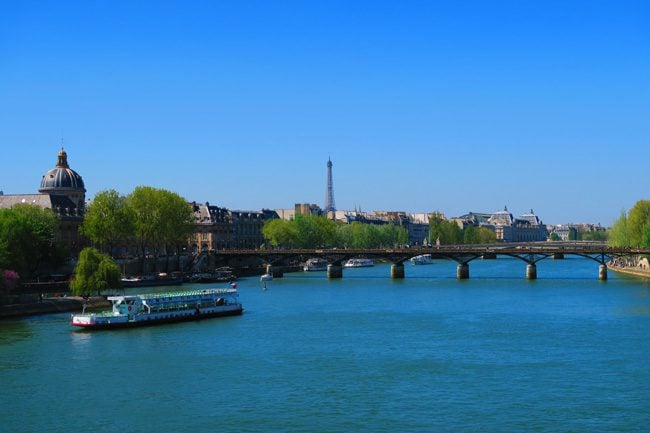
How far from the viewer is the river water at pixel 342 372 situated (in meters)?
30.7

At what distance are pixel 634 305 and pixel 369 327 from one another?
20819 mm

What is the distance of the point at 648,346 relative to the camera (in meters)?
44.5

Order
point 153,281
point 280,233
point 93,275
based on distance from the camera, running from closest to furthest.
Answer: point 93,275 < point 153,281 < point 280,233

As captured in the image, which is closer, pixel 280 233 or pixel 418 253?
pixel 418 253

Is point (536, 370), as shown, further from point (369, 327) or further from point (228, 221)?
point (228, 221)

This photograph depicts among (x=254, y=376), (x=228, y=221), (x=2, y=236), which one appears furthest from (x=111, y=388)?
(x=228, y=221)

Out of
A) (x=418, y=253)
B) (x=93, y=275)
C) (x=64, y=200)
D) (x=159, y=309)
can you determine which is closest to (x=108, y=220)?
(x=64, y=200)

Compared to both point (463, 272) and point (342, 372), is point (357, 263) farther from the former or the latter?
point (342, 372)

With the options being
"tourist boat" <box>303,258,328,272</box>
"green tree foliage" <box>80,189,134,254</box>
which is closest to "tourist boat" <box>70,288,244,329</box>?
"green tree foliage" <box>80,189,134,254</box>

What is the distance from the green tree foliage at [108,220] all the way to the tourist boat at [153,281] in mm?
5412

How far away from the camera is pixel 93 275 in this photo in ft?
216

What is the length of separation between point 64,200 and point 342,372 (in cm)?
7679

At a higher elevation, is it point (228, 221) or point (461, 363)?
point (228, 221)

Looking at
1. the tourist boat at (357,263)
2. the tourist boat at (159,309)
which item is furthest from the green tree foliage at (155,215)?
the tourist boat at (357,263)
